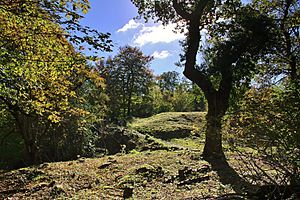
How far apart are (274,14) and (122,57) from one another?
24369 millimetres

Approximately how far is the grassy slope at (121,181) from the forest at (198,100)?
30 mm

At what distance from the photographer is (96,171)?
9.18 m

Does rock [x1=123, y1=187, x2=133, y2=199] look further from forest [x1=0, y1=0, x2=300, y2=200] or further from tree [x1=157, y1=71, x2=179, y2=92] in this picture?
tree [x1=157, y1=71, x2=179, y2=92]

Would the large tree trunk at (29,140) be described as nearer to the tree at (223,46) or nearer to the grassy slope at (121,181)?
the grassy slope at (121,181)

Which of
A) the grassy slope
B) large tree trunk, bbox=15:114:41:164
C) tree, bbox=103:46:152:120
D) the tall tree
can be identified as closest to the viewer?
the grassy slope

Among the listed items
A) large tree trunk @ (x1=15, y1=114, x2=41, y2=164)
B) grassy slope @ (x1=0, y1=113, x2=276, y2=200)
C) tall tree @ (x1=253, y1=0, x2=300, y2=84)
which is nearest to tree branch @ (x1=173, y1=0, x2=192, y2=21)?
tall tree @ (x1=253, y1=0, x2=300, y2=84)

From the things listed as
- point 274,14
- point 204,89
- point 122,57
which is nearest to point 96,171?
point 204,89

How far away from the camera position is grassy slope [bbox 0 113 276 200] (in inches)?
257

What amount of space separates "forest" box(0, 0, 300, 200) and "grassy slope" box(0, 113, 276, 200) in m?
0.03

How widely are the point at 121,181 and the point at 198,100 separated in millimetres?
5043

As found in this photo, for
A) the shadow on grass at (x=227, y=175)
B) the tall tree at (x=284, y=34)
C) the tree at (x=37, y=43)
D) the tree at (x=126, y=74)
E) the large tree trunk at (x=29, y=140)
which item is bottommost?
the shadow on grass at (x=227, y=175)

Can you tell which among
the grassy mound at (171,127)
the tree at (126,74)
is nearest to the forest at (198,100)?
the grassy mound at (171,127)

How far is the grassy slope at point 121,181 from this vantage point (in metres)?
6.53

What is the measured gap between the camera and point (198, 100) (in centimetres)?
1142
